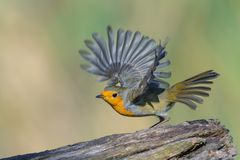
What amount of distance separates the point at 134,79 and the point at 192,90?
0.56 metres

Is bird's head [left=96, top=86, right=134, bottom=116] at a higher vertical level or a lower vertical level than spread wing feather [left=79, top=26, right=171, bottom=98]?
lower

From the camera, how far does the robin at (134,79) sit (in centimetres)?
550

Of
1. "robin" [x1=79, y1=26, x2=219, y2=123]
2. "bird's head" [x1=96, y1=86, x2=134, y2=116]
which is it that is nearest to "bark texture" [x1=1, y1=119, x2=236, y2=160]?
"robin" [x1=79, y1=26, x2=219, y2=123]

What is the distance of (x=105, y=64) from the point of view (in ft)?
19.4

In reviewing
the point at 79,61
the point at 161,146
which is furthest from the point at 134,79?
the point at 161,146

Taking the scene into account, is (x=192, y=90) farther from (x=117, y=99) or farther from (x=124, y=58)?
(x=124, y=58)

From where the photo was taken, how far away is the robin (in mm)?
5496

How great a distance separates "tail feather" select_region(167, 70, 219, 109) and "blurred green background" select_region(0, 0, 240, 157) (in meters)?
0.87

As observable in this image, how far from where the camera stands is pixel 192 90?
536 centimetres

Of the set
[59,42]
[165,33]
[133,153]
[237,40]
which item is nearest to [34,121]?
[59,42]

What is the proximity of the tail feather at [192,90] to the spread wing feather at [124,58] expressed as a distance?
13 centimetres

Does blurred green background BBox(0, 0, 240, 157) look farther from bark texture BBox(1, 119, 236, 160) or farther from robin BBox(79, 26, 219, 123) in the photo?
bark texture BBox(1, 119, 236, 160)

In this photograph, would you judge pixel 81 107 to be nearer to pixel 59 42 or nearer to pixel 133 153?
pixel 59 42

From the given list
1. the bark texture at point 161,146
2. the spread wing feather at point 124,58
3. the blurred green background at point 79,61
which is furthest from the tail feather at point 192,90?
the blurred green background at point 79,61
